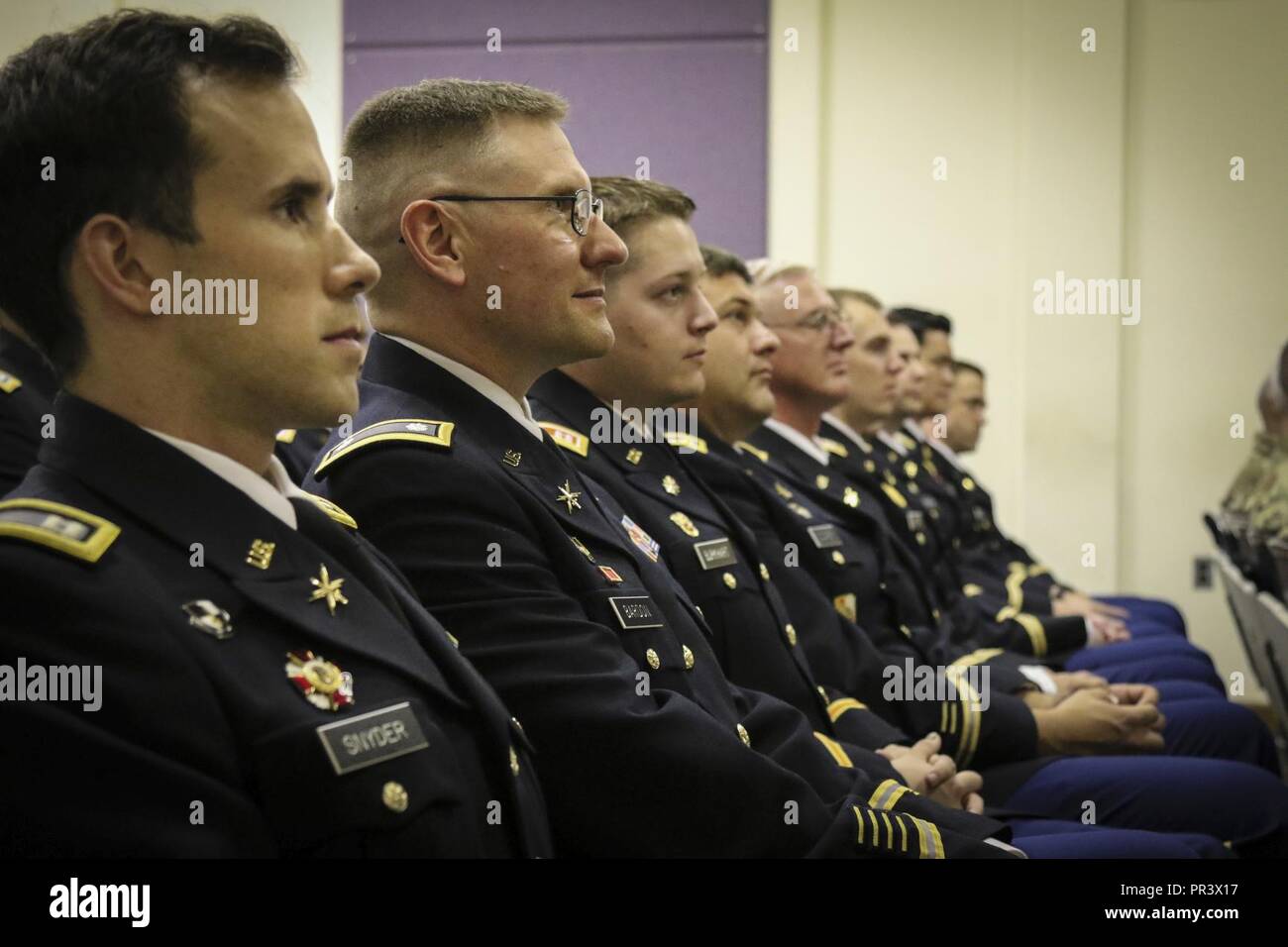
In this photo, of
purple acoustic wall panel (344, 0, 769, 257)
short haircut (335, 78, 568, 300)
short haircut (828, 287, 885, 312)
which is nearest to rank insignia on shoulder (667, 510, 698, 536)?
short haircut (335, 78, 568, 300)

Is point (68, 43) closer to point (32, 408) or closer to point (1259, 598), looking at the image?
point (32, 408)

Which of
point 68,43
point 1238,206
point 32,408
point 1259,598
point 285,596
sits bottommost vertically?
point 1259,598

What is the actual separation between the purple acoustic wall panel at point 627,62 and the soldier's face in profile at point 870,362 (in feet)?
7.12

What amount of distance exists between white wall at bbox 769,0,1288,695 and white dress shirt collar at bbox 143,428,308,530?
18.5 feet

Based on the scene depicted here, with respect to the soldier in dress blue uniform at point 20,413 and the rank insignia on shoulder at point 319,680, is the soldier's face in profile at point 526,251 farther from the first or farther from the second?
the soldier in dress blue uniform at point 20,413

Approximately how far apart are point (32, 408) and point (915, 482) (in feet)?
10.6

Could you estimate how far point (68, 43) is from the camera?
1161mm

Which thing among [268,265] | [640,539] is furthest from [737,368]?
[268,265]

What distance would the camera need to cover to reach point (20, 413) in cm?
219

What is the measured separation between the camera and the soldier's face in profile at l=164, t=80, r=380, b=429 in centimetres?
117
